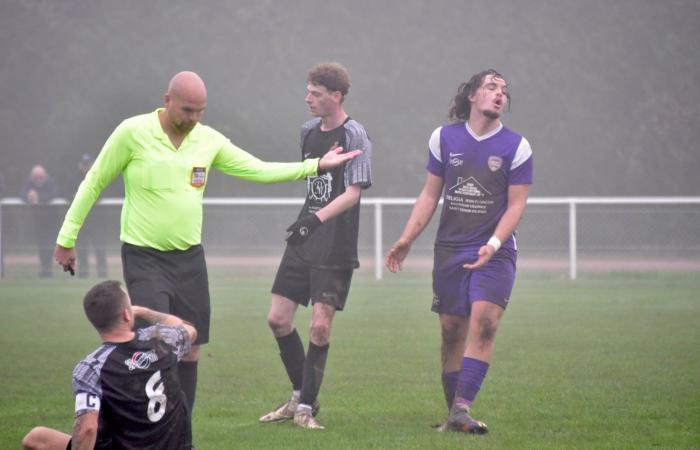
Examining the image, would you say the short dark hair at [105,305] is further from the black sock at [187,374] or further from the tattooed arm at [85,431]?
the black sock at [187,374]

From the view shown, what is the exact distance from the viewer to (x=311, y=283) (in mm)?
8047

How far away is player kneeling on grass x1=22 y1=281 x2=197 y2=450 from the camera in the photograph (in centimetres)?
522

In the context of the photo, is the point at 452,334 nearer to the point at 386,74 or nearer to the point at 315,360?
the point at 315,360

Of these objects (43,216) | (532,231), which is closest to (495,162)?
(532,231)

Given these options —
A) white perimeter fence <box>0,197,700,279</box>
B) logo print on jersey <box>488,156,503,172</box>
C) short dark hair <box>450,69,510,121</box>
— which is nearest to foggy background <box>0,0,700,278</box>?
white perimeter fence <box>0,197,700,279</box>

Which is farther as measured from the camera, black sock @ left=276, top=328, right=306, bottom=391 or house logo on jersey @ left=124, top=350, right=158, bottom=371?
black sock @ left=276, top=328, right=306, bottom=391

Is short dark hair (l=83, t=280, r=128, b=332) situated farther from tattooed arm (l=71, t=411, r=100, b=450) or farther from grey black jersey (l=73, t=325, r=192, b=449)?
tattooed arm (l=71, t=411, r=100, b=450)

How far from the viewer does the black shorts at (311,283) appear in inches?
313

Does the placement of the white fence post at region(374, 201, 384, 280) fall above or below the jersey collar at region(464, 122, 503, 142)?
below

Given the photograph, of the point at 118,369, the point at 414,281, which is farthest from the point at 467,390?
the point at 414,281

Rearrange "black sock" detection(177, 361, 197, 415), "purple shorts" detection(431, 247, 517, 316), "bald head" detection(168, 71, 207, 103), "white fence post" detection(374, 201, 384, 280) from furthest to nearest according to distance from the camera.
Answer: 1. "white fence post" detection(374, 201, 384, 280)
2. "purple shorts" detection(431, 247, 517, 316)
3. "black sock" detection(177, 361, 197, 415)
4. "bald head" detection(168, 71, 207, 103)

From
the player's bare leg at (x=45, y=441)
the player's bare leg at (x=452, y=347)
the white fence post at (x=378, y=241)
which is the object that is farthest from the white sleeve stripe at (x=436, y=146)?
the white fence post at (x=378, y=241)

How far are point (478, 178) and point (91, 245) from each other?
1637cm

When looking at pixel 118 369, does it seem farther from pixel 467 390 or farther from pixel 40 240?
pixel 40 240
